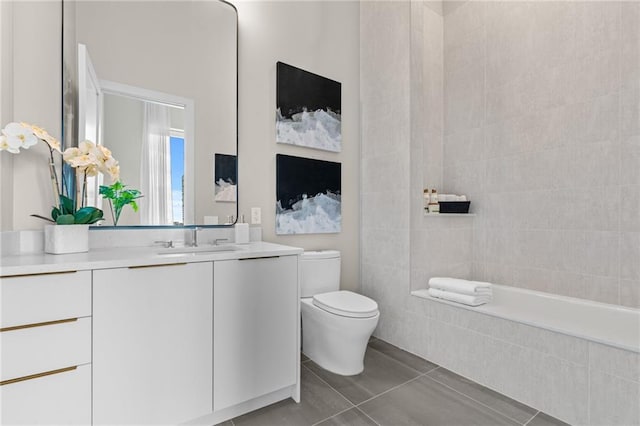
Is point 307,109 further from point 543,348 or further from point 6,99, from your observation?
point 543,348

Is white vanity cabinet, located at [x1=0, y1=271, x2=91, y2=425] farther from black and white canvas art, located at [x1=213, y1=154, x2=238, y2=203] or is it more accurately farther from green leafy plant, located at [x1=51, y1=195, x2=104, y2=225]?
black and white canvas art, located at [x1=213, y1=154, x2=238, y2=203]

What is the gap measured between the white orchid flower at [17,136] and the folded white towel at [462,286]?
231cm

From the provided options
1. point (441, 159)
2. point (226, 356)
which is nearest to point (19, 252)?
point (226, 356)

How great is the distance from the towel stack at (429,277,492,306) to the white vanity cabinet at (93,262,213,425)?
1.48 meters

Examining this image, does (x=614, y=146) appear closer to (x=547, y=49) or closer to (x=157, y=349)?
(x=547, y=49)

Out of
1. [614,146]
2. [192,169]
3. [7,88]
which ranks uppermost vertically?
[7,88]

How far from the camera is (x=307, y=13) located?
2.33m

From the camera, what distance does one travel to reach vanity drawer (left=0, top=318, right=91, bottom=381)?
979 millimetres

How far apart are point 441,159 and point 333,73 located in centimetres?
121

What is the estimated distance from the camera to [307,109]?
91.1 inches

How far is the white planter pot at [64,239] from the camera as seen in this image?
4.22ft

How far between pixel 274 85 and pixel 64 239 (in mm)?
1546

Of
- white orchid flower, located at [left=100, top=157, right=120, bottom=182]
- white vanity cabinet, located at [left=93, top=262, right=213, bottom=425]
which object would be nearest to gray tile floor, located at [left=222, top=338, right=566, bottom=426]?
white vanity cabinet, located at [left=93, top=262, right=213, bottom=425]

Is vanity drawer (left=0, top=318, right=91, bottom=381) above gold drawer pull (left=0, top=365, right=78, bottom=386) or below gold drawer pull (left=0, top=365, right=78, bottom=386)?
above
